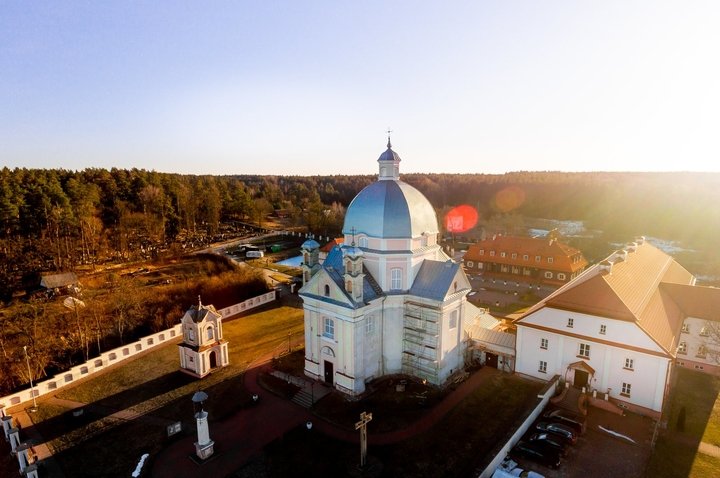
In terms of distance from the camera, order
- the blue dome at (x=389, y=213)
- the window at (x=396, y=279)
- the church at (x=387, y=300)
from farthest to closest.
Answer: the window at (x=396, y=279) → the blue dome at (x=389, y=213) → the church at (x=387, y=300)

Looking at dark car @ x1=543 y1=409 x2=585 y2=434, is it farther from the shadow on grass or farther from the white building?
the shadow on grass

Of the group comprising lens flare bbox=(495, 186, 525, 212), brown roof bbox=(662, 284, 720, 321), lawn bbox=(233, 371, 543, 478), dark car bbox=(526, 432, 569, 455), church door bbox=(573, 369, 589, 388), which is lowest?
lawn bbox=(233, 371, 543, 478)

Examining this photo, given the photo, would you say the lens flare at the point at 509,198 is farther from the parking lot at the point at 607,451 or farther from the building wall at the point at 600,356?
the parking lot at the point at 607,451

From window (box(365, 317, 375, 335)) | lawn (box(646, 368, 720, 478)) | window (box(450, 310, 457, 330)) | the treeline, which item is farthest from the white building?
the treeline

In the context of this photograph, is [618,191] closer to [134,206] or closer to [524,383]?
[524,383]

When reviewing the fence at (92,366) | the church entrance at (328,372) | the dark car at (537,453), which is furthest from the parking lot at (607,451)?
the fence at (92,366)

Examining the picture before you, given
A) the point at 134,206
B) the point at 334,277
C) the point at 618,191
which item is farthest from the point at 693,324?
the point at 618,191
